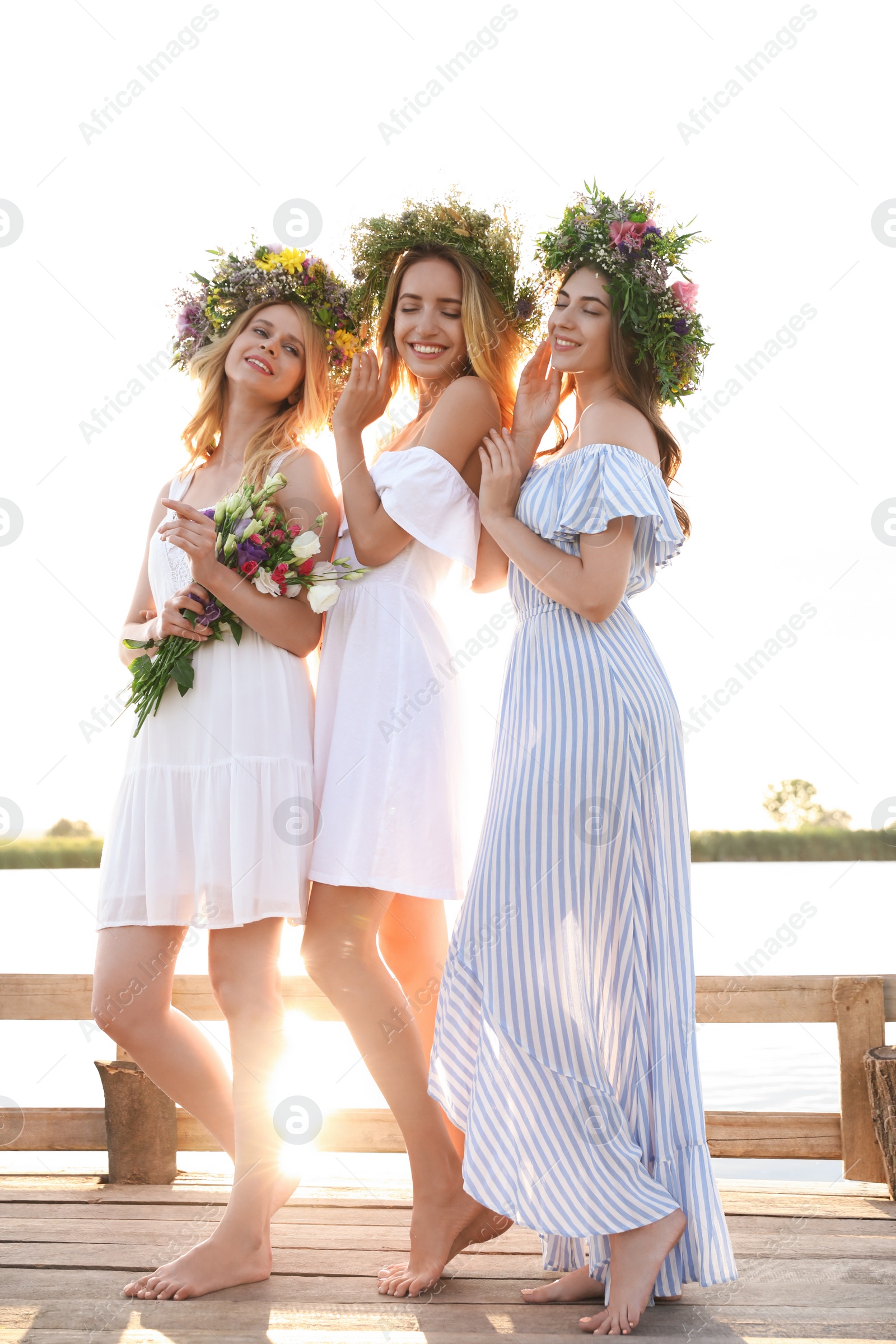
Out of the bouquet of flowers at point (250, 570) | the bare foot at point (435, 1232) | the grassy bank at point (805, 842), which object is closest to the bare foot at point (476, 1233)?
the bare foot at point (435, 1232)

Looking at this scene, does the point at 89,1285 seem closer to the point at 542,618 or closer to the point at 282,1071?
the point at 282,1071

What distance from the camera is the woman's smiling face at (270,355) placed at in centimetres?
293

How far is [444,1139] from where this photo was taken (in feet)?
8.45

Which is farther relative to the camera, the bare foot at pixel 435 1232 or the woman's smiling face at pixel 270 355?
the woman's smiling face at pixel 270 355

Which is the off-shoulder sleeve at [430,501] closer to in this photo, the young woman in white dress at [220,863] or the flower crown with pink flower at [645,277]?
the young woman in white dress at [220,863]

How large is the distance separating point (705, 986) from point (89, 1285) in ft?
6.35

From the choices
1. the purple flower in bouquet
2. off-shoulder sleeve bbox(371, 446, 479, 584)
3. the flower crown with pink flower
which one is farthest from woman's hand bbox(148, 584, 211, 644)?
the flower crown with pink flower

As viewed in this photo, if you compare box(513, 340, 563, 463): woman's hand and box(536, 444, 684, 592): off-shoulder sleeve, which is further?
box(513, 340, 563, 463): woman's hand

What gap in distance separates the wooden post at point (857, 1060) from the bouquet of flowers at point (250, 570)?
2.11 m

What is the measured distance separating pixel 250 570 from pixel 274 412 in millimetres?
623

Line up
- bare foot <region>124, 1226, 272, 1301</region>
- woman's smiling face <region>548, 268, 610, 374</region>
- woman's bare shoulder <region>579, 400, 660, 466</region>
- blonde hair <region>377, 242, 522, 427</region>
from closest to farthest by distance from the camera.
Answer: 1. bare foot <region>124, 1226, 272, 1301</region>
2. woman's bare shoulder <region>579, 400, 660, 466</region>
3. woman's smiling face <region>548, 268, 610, 374</region>
4. blonde hair <region>377, 242, 522, 427</region>

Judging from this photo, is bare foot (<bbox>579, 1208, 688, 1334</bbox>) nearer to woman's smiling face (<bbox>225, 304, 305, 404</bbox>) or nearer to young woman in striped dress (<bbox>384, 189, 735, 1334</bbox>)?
young woman in striped dress (<bbox>384, 189, 735, 1334</bbox>)

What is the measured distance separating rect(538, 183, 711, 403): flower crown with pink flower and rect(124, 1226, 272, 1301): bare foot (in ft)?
7.67

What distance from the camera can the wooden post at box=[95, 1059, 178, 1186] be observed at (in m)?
3.38
